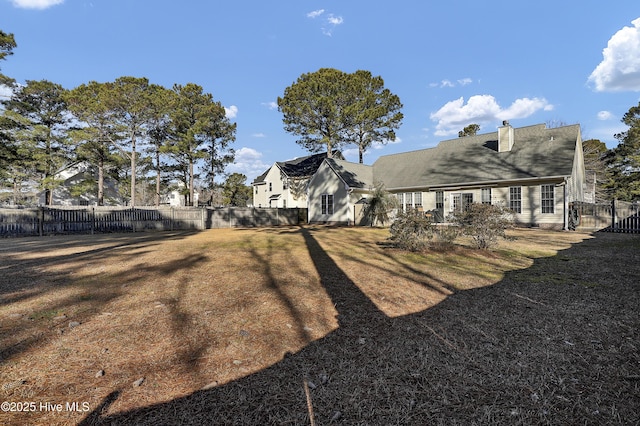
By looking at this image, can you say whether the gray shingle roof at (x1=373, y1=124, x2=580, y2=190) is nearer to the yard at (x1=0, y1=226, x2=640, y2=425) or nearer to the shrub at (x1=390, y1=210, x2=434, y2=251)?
the shrub at (x1=390, y1=210, x2=434, y2=251)

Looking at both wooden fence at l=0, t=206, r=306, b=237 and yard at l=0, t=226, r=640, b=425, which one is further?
wooden fence at l=0, t=206, r=306, b=237

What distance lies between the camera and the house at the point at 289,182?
36.5 meters

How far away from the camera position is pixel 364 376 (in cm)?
292

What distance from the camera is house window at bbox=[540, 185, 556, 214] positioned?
18359 mm

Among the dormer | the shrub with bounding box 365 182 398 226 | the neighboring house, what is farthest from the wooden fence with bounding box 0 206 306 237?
the neighboring house

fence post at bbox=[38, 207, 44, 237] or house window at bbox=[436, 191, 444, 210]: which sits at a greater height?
house window at bbox=[436, 191, 444, 210]

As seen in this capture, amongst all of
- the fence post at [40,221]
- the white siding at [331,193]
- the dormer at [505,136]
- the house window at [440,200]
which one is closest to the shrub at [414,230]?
the house window at [440,200]

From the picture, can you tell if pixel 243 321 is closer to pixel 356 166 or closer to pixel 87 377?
pixel 87 377

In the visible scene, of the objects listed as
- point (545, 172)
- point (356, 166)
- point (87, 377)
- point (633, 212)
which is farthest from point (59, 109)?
point (633, 212)

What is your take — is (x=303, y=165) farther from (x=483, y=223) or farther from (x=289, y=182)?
(x=483, y=223)

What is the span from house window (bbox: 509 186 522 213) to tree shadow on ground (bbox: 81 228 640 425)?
54.2 ft

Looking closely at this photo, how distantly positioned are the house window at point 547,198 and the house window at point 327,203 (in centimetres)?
1491

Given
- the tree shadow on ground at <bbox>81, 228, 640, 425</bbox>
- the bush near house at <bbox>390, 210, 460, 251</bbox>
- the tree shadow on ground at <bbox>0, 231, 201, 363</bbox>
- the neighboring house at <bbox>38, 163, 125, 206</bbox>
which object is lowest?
the tree shadow on ground at <bbox>81, 228, 640, 425</bbox>

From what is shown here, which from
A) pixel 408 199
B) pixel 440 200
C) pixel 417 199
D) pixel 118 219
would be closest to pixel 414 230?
pixel 440 200
